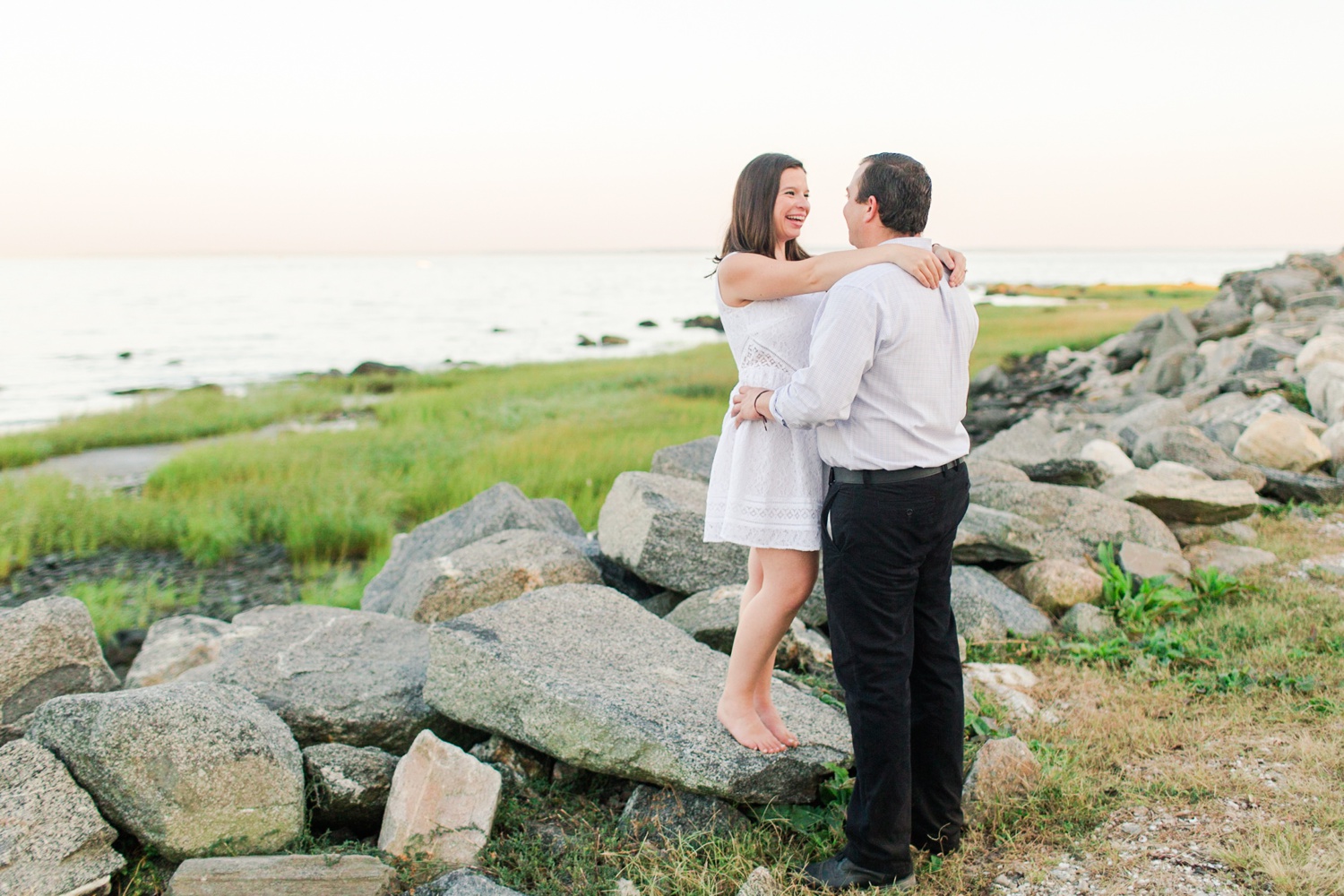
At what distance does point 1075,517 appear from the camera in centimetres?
706

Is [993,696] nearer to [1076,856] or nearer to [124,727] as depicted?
[1076,856]

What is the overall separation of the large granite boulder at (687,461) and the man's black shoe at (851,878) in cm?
454

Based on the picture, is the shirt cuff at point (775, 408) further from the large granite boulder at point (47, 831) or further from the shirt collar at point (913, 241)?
the large granite boulder at point (47, 831)

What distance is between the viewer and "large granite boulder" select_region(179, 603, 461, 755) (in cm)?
456

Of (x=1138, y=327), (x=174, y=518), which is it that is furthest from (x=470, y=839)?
(x=1138, y=327)

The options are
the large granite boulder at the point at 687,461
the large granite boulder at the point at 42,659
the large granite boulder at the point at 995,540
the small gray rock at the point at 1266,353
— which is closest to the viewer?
the large granite boulder at the point at 42,659

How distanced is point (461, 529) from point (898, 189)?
5.21 meters

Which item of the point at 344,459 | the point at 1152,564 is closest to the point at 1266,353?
the point at 1152,564

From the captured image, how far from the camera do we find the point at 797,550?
3430 millimetres

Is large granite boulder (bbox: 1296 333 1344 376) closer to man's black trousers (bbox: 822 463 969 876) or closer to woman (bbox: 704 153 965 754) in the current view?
man's black trousers (bbox: 822 463 969 876)

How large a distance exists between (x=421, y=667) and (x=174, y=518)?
24.2 feet

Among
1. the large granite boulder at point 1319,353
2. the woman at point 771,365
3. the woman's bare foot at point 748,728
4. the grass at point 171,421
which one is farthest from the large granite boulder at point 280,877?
the grass at point 171,421

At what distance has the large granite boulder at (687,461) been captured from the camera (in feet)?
25.5

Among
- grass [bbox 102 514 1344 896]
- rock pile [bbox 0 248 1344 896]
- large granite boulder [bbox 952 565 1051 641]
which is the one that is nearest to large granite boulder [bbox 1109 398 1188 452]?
rock pile [bbox 0 248 1344 896]
